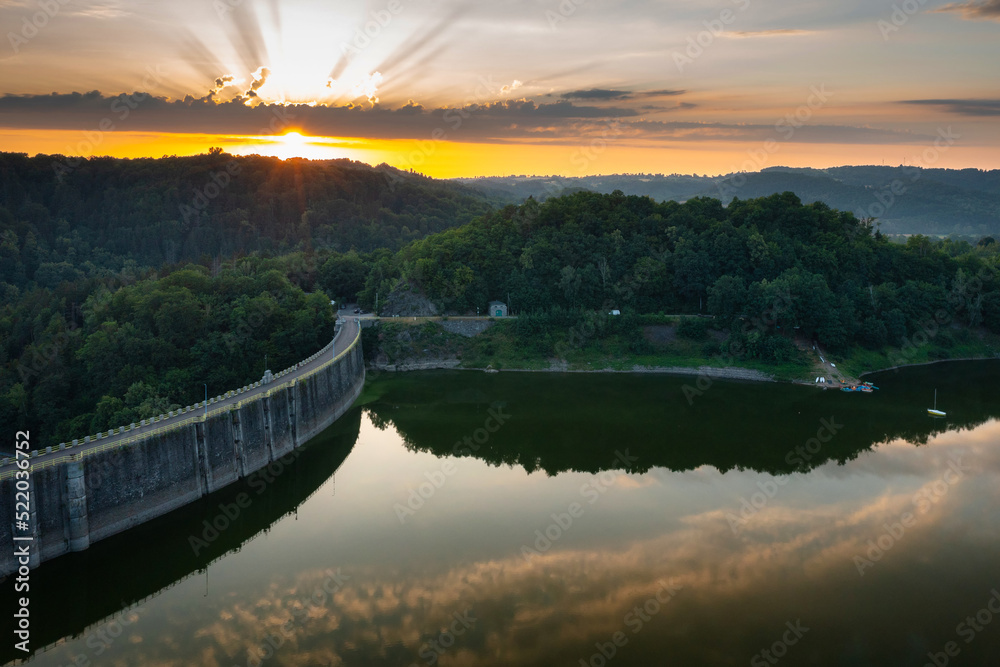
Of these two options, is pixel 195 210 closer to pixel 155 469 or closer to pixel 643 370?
pixel 643 370

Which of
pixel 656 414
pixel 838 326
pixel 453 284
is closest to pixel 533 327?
pixel 453 284

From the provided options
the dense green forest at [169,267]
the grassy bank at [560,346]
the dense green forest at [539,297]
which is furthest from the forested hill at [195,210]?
the grassy bank at [560,346]

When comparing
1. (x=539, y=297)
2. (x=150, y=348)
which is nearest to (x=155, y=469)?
(x=150, y=348)

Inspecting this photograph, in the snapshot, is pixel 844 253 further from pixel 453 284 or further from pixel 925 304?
pixel 453 284

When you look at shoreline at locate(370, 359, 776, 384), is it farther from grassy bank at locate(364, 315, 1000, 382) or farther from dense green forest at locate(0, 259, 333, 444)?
dense green forest at locate(0, 259, 333, 444)

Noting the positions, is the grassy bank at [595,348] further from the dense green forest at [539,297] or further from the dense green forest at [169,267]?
the dense green forest at [169,267]
